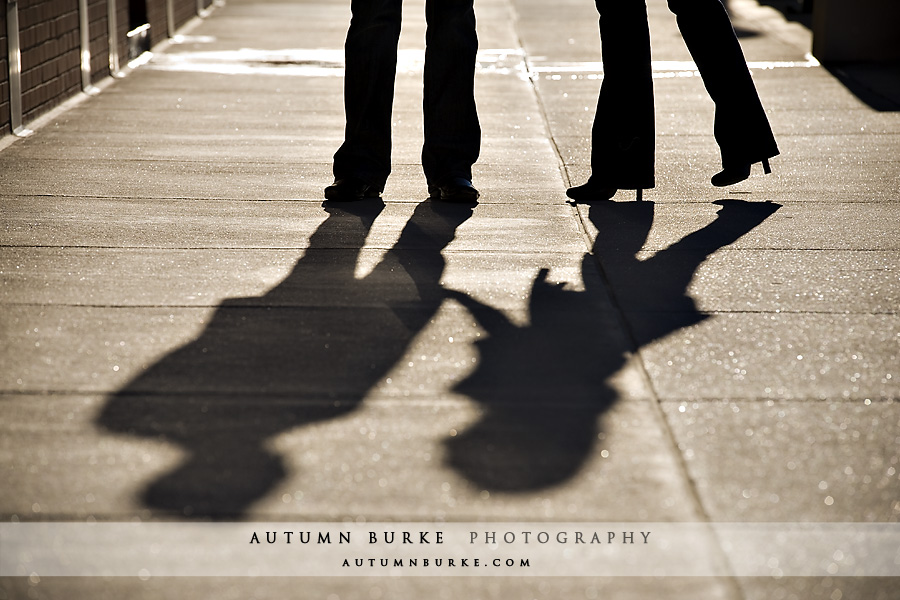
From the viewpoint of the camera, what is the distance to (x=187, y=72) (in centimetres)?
927

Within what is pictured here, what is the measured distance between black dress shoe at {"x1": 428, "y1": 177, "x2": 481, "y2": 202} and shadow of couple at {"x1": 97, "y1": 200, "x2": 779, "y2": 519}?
0.59m

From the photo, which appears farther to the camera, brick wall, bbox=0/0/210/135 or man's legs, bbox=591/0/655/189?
brick wall, bbox=0/0/210/135

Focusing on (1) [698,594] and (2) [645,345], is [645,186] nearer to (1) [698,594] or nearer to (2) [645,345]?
(2) [645,345]

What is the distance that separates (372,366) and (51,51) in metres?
5.21

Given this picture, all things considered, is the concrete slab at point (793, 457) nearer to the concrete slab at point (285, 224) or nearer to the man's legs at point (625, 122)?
the concrete slab at point (285, 224)

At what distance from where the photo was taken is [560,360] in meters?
3.27

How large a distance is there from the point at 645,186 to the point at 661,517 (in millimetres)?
2868

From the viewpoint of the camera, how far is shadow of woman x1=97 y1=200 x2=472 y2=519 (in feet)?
8.41

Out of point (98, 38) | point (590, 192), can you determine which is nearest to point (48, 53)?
point (98, 38)

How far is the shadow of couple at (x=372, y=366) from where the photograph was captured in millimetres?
2621

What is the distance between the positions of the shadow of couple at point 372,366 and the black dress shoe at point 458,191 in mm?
595

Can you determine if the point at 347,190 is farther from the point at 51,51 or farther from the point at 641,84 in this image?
the point at 51,51

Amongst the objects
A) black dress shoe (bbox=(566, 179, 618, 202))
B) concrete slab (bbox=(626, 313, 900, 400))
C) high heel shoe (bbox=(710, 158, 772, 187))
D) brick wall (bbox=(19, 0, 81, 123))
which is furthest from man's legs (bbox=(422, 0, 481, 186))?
brick wall (bbox=(19, 0, 81, 123))

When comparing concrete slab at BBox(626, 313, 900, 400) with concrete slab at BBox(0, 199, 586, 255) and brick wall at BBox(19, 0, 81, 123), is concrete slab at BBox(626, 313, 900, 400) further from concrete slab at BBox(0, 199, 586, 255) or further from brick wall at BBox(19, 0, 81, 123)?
brick wall at BBox(19, 0, 81, 123)
